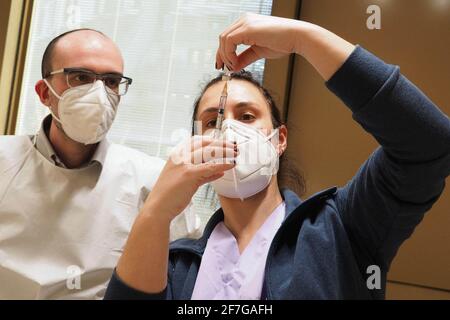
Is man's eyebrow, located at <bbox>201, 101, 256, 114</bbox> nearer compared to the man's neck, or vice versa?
man's eyebrow, located at <bbox>201, 101, 256, 114</bbox>

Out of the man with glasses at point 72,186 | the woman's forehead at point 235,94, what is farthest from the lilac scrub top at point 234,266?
the man with glasses at point 72,186

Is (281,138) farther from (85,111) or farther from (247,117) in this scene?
(85,111)

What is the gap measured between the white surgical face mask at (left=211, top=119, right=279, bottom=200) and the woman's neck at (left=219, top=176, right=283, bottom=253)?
0.10ft

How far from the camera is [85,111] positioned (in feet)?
4.53

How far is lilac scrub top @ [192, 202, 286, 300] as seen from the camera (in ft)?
3.23

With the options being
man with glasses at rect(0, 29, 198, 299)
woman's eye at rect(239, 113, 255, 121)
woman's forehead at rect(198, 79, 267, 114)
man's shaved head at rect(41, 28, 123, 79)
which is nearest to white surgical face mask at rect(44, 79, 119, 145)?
man with glasses at rect(0, 29, 198, 299)

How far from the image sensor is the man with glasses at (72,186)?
4.22ft

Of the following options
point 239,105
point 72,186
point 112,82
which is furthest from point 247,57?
point 72,186

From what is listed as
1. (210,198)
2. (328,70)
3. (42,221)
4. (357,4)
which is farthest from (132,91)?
(328,70)

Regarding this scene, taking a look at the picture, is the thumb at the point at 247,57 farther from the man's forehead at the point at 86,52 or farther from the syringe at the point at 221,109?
the man's forehead at the point at 86,52

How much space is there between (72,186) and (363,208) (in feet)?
2.86

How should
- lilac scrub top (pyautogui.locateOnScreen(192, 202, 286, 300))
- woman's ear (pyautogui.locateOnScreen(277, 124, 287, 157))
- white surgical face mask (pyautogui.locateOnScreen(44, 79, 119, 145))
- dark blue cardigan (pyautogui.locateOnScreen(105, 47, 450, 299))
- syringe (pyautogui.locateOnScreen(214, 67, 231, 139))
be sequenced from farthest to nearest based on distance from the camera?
1. white surgical face mask (pyautogui.locateOnScreen(44, 79, 119, 145))
2. woman's ear (pyautogui.locateOnScreen(277, 124, 287, 157))
3. syringe (pyautogui.locateOnScreen(214, 67, 231, 139))
4. lilac scrub top (pyautogui.locateOnScreen(192, 202, 286, 300))
5. dark blue cardigan (pyautogui.locateOnScreen(105, 47, 450, 299))

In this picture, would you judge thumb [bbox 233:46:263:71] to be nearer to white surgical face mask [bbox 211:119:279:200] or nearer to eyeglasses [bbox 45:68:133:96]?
white surgical face mask [bbox 211:119:279:200]

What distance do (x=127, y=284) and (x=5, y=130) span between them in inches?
→ 54.0
